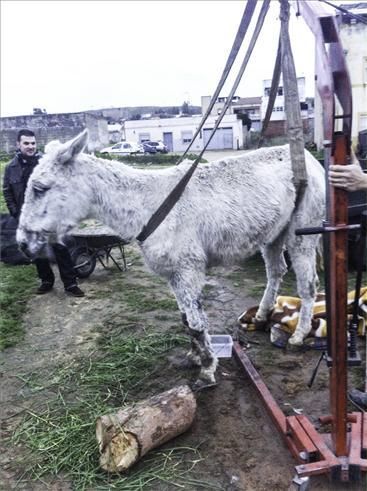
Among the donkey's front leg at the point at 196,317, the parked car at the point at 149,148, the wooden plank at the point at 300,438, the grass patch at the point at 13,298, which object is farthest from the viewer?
the parked car at the point at 149,148

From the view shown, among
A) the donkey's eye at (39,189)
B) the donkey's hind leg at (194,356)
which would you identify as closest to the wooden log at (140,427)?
the donkey's hind leg at (194,356)

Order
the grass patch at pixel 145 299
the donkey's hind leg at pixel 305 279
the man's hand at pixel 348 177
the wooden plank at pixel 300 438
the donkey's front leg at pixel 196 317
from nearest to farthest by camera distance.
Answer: the man's hand at pixel 348 177, the wooden plank at pixel 300 438, the donkey's front leg at pixel 196 317, the donkey's hind leg at pixel 305 279, the grass patch at pixel 145 299

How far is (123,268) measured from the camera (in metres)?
7.94

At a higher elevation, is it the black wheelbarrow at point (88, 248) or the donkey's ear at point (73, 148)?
the donkey's ear at point (73, 148)

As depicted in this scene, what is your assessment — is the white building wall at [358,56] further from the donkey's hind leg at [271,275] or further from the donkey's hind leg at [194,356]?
the donkey's hind leg at [194,356]

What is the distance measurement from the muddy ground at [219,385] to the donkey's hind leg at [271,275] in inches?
9.9

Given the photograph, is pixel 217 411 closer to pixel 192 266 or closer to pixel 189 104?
pixel 192 266

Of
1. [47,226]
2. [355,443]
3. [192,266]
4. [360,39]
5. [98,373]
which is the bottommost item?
[98,373]

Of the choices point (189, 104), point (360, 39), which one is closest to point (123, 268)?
point (360, 39)

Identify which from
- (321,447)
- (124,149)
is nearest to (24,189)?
(321,447)

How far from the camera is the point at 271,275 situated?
5.11m

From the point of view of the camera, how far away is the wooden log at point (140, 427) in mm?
3020

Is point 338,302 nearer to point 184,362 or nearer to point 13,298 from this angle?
point 184,362

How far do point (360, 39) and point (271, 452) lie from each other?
2819cm
